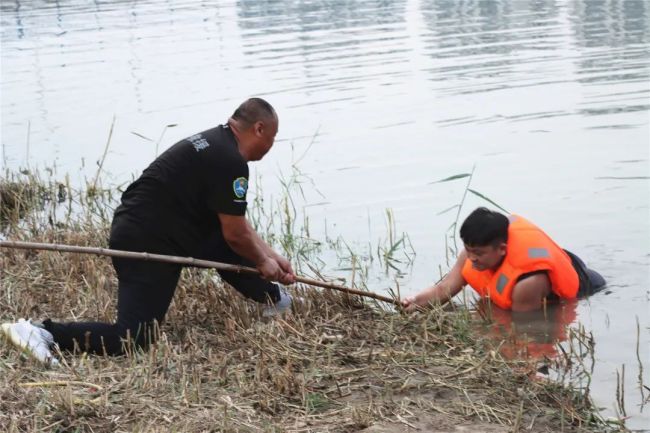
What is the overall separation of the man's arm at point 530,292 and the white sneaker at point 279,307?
1.52 metres

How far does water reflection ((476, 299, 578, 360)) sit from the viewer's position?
19.7ft

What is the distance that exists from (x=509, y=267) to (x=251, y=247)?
6.30 ft

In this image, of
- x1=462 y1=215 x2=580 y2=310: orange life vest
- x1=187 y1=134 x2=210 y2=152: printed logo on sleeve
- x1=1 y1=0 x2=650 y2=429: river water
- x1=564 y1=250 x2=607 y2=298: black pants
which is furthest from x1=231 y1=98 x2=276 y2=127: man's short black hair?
x1=564 y1=250 x2=607 y2=298: black pants

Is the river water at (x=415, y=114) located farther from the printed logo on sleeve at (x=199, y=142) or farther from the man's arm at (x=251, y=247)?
the printed logo on sleeve at (x=199, y=142)

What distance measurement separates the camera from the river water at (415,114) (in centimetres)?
891

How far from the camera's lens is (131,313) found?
584 centimetres

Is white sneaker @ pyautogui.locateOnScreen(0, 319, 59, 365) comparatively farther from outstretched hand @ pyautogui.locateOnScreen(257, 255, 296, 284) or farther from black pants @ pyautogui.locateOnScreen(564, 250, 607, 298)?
black pants @ pyautogui.locateOnScreen(564, 250, 607, 298)

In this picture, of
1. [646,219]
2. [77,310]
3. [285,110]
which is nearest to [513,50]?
[285,110]

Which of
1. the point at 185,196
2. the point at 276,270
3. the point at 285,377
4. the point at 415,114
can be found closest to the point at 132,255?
the point at 185,196

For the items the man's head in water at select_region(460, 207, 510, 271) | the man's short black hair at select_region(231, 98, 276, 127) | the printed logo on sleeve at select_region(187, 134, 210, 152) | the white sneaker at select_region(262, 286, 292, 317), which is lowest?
the white sneaker at select_region(262, 286, 292, 317)

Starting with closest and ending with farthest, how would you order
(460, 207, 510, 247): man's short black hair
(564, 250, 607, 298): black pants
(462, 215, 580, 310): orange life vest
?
(460, 207, 510, 247): man's short black hair < (462, 215, 580, 310): orange life vest < (564, 250, 607, 298): black pants

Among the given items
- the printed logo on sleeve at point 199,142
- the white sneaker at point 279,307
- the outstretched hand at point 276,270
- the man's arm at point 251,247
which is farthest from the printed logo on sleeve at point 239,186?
the white sneaker at point 279,307

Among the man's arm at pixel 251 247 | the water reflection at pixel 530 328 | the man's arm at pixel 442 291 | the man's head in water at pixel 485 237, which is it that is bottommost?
the water reflection at pixel 530 328

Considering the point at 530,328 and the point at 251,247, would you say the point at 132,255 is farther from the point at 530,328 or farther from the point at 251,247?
the point at 530,328
